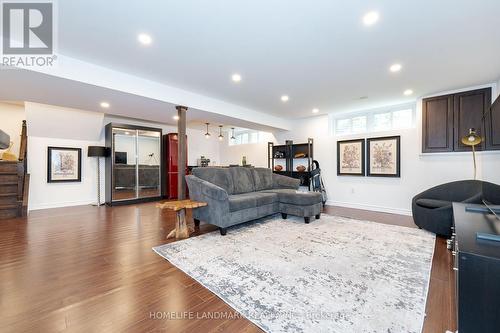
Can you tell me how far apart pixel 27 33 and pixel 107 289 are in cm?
282

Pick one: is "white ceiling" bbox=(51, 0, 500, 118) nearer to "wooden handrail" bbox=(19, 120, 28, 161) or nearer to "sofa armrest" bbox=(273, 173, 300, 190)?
"sofa armrest" bbox=(273, 173, 300, 190)

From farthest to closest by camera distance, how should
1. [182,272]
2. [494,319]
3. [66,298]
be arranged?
[182,272]
[66,298]
[494,319]

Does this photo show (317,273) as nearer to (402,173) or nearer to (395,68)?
(395,68)

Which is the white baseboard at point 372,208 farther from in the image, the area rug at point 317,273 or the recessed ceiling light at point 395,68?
the recessed ceiling light at point 395,68

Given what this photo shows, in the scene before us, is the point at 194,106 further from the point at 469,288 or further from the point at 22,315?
the point at 469,288

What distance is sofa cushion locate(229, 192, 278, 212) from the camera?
3447mm

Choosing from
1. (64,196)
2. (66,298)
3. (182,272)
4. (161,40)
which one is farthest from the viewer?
(64,196)

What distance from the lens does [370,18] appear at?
6.84 ft

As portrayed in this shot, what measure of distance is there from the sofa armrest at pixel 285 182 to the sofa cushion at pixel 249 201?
32.9 inches

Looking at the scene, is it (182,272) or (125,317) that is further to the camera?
(182,272)

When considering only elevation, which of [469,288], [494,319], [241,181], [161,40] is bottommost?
[494,319]

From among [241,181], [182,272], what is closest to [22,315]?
[182,272]

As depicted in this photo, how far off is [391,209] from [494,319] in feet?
14.5

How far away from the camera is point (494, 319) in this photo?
983 millimetres
